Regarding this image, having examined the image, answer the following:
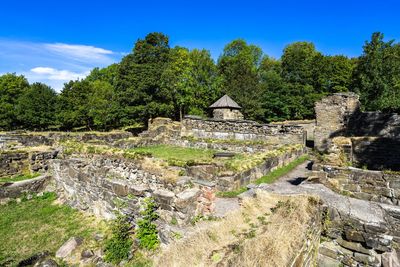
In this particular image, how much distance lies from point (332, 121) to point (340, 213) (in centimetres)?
1096

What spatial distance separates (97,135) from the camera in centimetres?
1930

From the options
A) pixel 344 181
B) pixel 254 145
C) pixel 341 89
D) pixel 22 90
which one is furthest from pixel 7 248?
pixel 22 90

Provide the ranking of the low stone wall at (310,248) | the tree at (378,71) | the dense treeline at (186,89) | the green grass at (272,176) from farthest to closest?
the dense treeline at (186,89) → the tree at (378,71) → the green grass at (272,176) → the low stone wall at (310,248)

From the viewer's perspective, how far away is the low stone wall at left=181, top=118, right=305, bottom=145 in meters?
16.1

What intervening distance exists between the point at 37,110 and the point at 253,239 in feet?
132

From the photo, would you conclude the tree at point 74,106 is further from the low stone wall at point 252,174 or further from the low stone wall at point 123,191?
the low stone wall at point 252,174

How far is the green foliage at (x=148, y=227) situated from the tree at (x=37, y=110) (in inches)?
1420

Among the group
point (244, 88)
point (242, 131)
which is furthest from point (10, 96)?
point (242, 131)

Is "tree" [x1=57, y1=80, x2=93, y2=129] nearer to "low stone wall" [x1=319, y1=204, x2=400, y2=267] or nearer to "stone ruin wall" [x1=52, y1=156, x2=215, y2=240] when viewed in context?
"stone ruin wall" [x1=52, y1=156, x2=215, y2=240]

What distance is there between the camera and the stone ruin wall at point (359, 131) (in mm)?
8641

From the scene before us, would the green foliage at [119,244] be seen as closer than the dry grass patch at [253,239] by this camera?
No

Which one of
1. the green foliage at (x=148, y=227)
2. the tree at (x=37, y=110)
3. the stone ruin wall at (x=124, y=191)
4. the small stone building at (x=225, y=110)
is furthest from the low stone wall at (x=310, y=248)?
the tree at (x=37, y=110)

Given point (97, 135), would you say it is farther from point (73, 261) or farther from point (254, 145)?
point (73, 261)

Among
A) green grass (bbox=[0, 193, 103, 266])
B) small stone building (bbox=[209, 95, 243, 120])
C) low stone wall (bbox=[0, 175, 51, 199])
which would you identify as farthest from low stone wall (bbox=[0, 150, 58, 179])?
small stone building (bbox=[209, 95, 243, 120])
